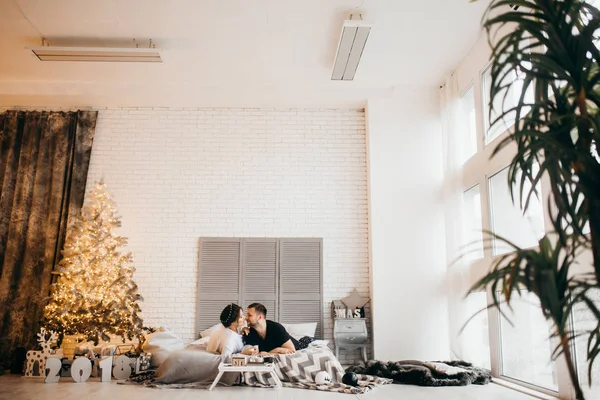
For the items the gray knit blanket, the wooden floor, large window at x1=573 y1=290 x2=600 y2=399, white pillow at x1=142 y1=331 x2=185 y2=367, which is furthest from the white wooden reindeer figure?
large window at x1=573 y1=290 x2=600 y2=399

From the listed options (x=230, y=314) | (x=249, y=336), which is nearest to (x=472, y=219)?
(x=249, y=336)

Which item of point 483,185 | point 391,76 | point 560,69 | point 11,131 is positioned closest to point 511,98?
point 483,185

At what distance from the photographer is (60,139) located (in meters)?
8.02

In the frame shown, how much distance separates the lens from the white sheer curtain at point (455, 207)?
22.0ft

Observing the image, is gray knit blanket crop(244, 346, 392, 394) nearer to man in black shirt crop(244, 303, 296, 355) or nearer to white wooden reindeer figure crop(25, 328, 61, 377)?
man in black shirt crop(244, 303, 296, 355)

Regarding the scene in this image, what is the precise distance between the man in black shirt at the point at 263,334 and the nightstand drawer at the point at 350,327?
139 centimetres

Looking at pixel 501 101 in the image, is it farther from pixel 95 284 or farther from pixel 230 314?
pixel 95 284

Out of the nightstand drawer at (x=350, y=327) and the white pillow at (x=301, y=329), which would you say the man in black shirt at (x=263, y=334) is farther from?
the nightstand drawer at (x=350, y=327)

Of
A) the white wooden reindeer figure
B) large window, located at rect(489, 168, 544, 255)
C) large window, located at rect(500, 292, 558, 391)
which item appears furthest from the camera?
the white wooden reindeer figure

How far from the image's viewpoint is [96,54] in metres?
6.45

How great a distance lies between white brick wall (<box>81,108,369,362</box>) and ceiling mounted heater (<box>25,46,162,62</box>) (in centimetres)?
174

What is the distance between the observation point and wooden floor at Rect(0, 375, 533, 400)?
4688mm

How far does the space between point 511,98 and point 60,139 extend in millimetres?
6492

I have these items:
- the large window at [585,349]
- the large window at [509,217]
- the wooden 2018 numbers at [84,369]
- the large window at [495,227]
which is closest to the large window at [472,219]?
the large window at [495,227]
